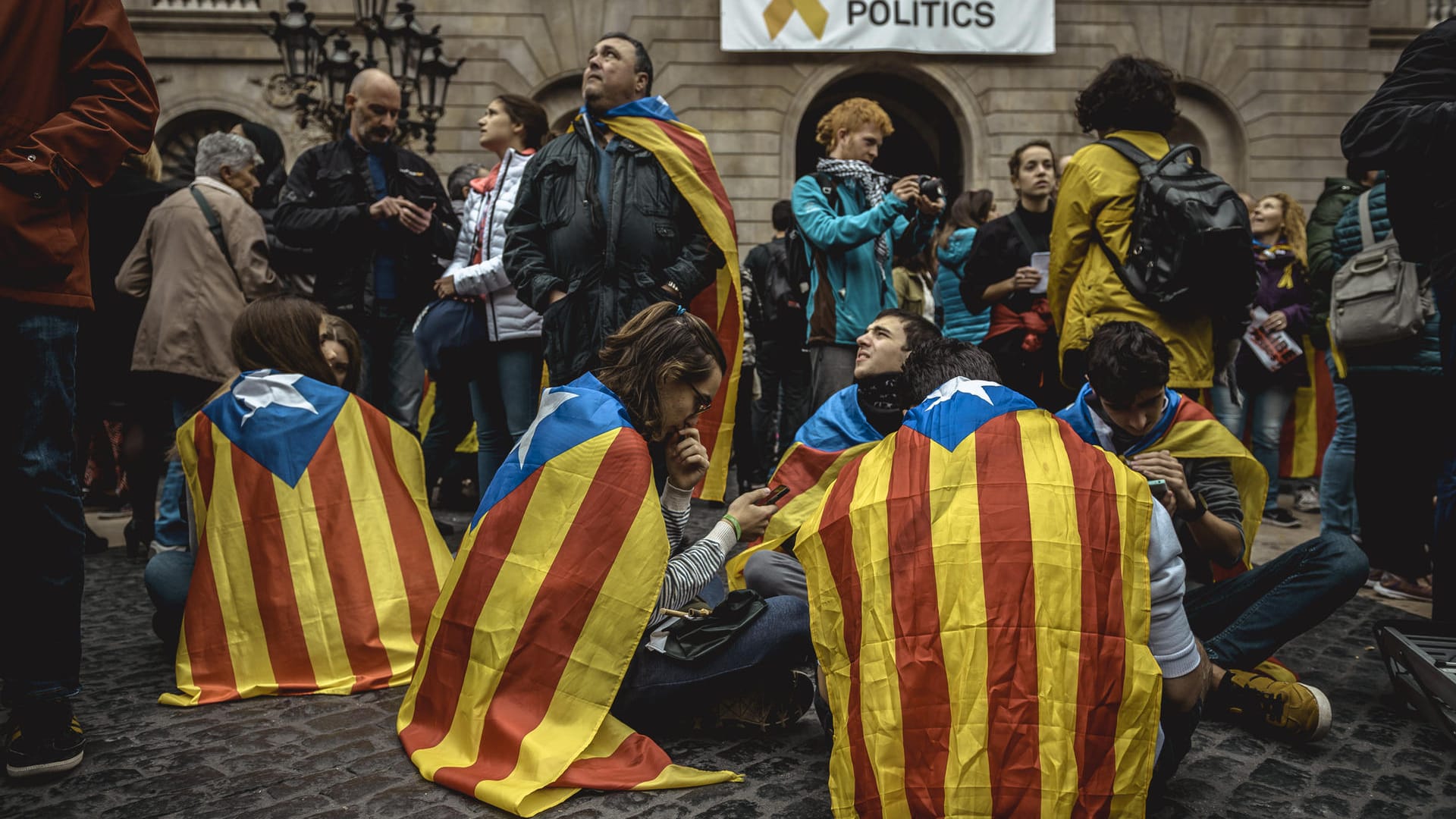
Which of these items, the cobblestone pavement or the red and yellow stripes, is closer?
the cobblestone pavement

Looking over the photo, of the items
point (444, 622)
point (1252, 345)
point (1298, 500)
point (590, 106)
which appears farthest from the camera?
point (1298, 500)

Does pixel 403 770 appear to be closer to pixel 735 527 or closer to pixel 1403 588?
pixel 735 527

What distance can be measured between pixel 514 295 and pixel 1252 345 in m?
4.41

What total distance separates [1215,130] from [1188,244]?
1260 centimetres

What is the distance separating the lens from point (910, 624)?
215 cm

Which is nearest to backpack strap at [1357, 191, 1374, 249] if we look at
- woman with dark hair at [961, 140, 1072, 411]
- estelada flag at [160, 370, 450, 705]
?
woman with dark hair at [961, 140, 1072, 411]

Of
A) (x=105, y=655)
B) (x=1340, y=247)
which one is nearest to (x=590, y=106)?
(x=105, y=655)

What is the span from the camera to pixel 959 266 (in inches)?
228

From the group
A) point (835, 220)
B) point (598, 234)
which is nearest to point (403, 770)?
point (598, 234)

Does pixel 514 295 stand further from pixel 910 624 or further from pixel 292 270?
pixel 910 624

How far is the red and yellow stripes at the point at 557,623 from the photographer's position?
8.39ft

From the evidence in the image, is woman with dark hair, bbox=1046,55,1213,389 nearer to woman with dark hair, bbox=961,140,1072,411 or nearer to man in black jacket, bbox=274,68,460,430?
woman with dark hair, bbox=961,140,1072,411

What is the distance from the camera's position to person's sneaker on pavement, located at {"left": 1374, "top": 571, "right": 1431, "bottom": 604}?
450 cm

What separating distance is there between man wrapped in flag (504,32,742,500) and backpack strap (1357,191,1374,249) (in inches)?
103
